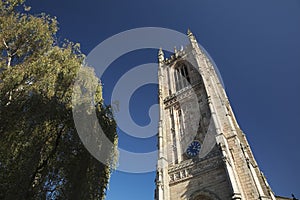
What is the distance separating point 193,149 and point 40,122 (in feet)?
50.8

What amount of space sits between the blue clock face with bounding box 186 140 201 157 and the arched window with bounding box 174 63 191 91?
983cm

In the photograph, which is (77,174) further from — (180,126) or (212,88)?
(212,88)

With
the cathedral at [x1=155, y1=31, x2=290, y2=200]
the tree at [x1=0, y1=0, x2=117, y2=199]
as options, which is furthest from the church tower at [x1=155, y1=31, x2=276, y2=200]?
the tree at [x1=0, y1=0, x2=117, y2=199]

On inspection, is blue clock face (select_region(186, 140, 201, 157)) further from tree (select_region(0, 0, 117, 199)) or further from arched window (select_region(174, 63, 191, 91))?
tree (select_region(0, 0, 117, 199))

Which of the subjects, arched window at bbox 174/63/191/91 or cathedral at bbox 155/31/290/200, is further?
arched window at bbox 174/63/191/91

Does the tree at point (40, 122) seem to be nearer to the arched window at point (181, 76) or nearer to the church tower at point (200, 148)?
the church tower at point (200, 148)

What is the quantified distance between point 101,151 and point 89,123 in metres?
1.20

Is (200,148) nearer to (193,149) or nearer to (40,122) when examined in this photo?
(193,149)

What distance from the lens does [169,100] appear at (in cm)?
2725

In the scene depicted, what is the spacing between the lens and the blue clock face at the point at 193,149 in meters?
19.7

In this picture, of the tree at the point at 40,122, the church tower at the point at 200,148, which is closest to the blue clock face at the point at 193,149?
the church tower at the point at 200,148

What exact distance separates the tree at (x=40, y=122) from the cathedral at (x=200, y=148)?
9.83 meters

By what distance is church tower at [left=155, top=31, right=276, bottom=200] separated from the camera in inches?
594

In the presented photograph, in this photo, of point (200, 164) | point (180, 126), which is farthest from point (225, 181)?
point (180, 126)
